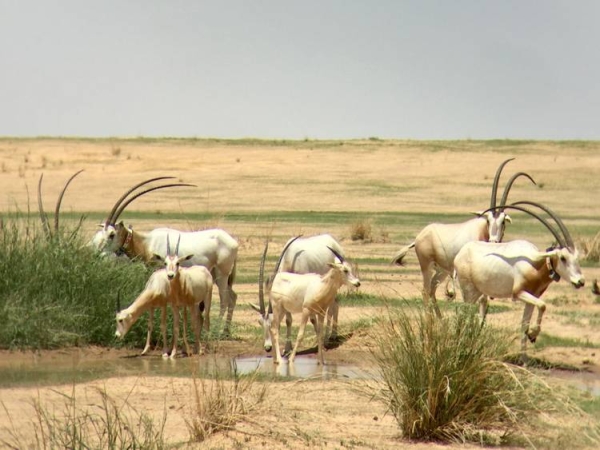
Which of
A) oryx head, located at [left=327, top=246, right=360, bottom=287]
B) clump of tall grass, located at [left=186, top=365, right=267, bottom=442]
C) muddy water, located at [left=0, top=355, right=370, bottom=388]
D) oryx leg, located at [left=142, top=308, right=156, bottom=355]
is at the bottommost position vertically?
muddy water, located at [left=0, top=355, right=370, bottom=388]

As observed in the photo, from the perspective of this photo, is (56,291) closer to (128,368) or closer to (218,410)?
(128,368)

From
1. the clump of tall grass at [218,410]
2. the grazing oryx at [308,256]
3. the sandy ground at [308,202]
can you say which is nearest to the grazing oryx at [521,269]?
the sandy ground at [308,202]

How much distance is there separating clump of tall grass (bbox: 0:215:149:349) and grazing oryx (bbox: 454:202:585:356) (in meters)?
4.09

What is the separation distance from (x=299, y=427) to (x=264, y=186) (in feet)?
129

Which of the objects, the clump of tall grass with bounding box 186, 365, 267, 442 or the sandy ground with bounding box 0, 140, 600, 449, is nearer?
the clump of tall grass with bounding box 186, 365, 267, 442

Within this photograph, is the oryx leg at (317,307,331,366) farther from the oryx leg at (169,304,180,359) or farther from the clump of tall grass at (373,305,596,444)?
the clump of tall grass at (373,305,596,444)

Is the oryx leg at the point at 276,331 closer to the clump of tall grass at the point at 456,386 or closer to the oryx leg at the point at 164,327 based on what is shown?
the oryx leg at the point at 164,327

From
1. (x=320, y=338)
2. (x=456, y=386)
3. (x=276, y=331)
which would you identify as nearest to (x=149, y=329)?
(x=276, y=331)

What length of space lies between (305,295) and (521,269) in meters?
2.47

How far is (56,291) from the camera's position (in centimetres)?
1465

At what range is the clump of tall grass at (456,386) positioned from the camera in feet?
31.2

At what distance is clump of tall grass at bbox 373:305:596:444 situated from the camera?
952 cm

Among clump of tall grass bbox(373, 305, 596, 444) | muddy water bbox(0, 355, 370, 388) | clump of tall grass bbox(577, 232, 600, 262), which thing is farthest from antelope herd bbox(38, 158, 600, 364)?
clump of tall grass bbox(577, 232, 600, 262)

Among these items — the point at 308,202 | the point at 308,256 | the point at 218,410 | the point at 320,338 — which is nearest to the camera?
the point at 218,410
